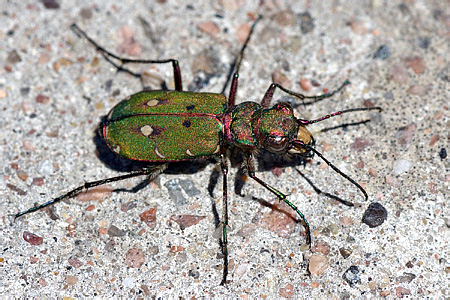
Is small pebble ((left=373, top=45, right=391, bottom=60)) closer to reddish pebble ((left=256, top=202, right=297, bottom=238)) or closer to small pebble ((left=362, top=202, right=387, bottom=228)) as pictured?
small pebble ((left=362, top=202, right=387, bottom=228))

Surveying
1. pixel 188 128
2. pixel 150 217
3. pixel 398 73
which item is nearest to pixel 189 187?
pixel 150 217

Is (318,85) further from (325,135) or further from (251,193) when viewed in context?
(251,193)

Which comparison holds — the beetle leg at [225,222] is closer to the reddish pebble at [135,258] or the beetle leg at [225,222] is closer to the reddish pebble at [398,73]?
the reddish pebble at [135,258]

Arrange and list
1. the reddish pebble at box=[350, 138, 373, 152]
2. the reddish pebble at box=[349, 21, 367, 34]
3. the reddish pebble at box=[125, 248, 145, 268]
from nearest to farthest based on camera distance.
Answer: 1. the reddish pebble at box=[125, 248, 145, 268]
2. the reddish pebble at box=[350, 138, 373, 152]
3. the reddish pebble at box=[349, 21, 367, 34]

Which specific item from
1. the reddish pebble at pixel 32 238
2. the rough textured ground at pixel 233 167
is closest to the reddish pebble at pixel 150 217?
the rough textured ground at pixel 233 167

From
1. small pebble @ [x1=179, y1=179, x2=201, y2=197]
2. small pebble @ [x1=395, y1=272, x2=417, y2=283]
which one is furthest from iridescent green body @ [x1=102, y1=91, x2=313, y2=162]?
small pebble @ [x1=395, y1=272, x2=417, y2=283]

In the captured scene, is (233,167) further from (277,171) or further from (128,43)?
(128,43)
